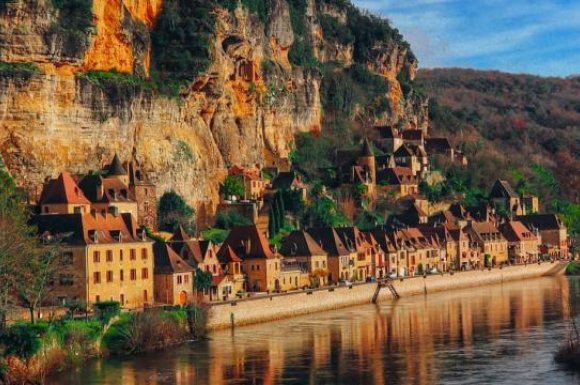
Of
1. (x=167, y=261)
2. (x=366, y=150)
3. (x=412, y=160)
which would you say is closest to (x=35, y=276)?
(x=167, y=261)

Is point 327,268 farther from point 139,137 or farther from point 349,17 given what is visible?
point 349,17

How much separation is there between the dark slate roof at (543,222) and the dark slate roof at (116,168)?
61015 mm

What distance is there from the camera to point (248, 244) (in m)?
96.3

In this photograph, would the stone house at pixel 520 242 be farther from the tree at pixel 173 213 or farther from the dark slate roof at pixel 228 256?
the dark slate roof at pixel 228 256

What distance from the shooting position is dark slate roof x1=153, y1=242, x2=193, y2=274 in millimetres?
82688

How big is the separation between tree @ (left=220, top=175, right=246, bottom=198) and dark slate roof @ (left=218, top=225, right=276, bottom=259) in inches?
714

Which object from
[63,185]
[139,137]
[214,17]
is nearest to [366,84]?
[214,17]

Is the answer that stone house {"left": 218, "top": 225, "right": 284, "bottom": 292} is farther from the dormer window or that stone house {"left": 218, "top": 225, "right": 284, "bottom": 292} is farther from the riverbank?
the dormer window

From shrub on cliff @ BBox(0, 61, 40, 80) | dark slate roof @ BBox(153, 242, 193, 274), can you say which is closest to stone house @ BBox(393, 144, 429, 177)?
shrub on cliff @ BBox(0, 61, 40, 80)

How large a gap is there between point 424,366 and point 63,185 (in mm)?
33748

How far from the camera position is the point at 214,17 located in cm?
11312

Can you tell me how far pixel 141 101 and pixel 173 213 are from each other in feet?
29.5

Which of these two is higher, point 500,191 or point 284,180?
point 500,191

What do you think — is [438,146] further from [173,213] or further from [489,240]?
[173,213]
